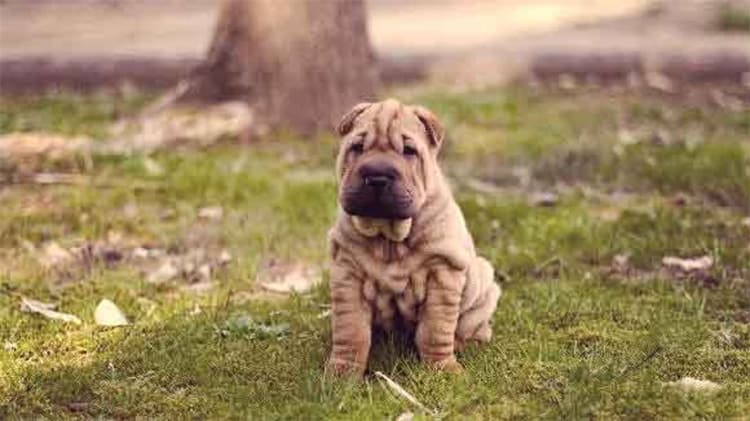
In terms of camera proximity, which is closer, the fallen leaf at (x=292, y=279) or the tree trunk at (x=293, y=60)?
the fallen leaf at (x=292, y=279)

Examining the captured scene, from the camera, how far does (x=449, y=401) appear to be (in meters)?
3.71

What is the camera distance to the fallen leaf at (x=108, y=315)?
4562 millimetres

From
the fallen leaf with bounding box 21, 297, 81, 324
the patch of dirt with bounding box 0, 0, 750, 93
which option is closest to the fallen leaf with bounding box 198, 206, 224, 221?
the fallen leaf with bounding box 21, 297, 81, 324

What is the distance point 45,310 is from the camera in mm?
4656

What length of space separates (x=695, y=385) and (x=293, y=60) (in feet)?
13.8

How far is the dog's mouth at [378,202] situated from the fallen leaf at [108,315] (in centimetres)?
129

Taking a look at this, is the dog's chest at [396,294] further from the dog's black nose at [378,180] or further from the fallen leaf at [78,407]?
the fallen leaf at [78,407]

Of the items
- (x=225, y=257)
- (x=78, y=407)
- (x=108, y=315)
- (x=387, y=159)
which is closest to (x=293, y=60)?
(x=225, y=257)

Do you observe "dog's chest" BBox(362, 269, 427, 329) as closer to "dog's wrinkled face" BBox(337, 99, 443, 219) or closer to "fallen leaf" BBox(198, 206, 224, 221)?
"dog's wrinkled face" BBox(337, 99, 443, 219)

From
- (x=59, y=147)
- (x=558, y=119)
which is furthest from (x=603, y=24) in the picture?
(x=59, y=147)

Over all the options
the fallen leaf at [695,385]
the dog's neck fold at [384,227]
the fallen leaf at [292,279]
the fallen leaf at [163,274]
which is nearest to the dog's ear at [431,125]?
the dog's neck fold at [384,227]

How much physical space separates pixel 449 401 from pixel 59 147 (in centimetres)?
391

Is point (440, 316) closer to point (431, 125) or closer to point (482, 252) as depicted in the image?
point (431, 125)

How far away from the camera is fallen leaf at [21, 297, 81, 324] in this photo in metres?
4.57
